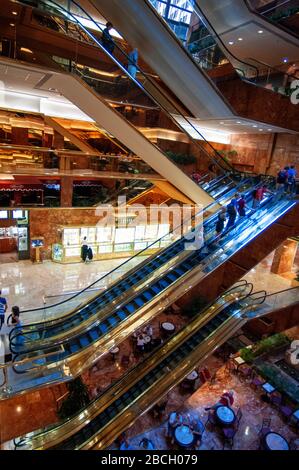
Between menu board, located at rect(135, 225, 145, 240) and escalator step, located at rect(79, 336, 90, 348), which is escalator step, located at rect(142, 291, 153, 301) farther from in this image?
menu board, located at rect(135, 225, 145, 240)

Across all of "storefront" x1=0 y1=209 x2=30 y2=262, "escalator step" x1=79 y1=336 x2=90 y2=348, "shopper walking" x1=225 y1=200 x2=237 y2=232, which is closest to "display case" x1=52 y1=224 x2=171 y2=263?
"storefront" x1=0 y1=209 x2=30 y2=262

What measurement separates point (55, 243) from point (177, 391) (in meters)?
7.60

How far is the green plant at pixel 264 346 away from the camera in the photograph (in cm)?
1067

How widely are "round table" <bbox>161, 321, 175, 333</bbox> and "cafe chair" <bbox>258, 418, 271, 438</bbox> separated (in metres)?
3.84

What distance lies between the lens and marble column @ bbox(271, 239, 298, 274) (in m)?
13.0

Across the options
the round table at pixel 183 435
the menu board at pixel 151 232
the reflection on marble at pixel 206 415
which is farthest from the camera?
the menu board at pixel 151 232

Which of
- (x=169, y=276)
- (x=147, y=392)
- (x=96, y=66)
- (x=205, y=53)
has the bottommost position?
(x=147, y=392)

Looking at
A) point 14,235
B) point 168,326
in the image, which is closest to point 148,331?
A: point 168,326

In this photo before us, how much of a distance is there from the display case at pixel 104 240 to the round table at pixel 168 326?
2882mm

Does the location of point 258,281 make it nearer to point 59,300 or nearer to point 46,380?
point 59,300

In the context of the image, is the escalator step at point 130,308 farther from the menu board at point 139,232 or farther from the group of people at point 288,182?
the menu board at point 139,232

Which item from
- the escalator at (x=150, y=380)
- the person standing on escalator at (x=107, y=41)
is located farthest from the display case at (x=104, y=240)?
the person standing on escalator at (x=107, y=41)

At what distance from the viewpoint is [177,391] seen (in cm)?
889

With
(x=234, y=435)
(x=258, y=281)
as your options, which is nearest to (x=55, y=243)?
(x=258, y=281)
